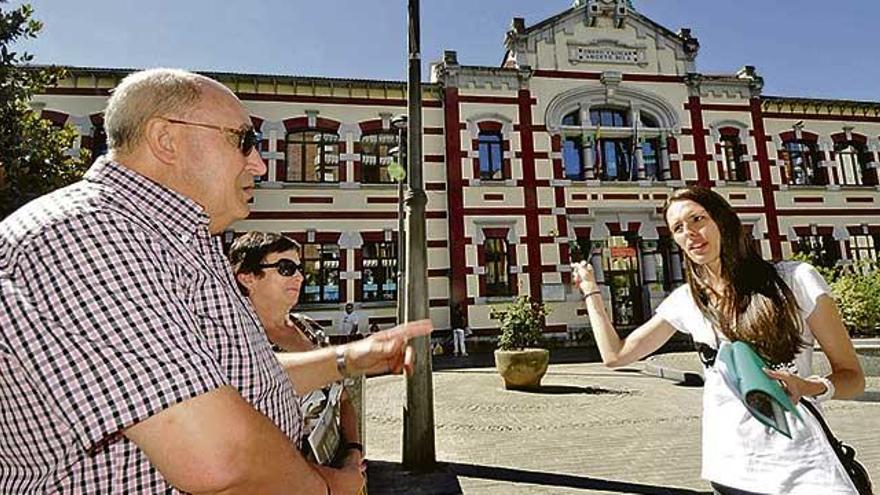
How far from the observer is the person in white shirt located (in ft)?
54.0

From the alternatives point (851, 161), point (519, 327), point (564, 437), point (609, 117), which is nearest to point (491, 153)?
point (609, 117)

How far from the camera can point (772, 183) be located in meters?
20.4

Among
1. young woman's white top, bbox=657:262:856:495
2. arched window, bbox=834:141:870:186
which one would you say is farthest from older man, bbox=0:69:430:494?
arched window, bbox=834:141:870:186

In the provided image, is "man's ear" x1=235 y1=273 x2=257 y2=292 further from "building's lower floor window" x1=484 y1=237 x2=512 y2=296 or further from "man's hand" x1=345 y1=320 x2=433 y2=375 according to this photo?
"building's lower floor window" x1=484 y1=237 x2=512 y2=296

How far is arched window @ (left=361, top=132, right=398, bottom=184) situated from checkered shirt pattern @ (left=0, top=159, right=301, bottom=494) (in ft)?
56.7

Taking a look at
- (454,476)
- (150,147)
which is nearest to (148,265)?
(150,147)

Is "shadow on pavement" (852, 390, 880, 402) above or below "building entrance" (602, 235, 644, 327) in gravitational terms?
below

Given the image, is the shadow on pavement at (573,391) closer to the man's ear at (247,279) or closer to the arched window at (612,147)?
the man's ear at (247,279)

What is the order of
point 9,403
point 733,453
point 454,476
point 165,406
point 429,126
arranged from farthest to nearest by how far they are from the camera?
point 429,126, point 454,476, point 733,453, point 9,403, point 165,406

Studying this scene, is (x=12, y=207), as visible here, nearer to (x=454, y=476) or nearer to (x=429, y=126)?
(x=454, y=476)

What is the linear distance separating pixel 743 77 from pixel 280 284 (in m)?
22.9

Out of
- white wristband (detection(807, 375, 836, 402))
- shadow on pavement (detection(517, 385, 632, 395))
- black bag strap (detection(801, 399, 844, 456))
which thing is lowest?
shadow on pavement (detection(517, 385, 632, 395))

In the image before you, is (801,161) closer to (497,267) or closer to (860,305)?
(860,305)

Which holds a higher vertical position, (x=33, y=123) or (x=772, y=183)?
(x=772, y=183)
